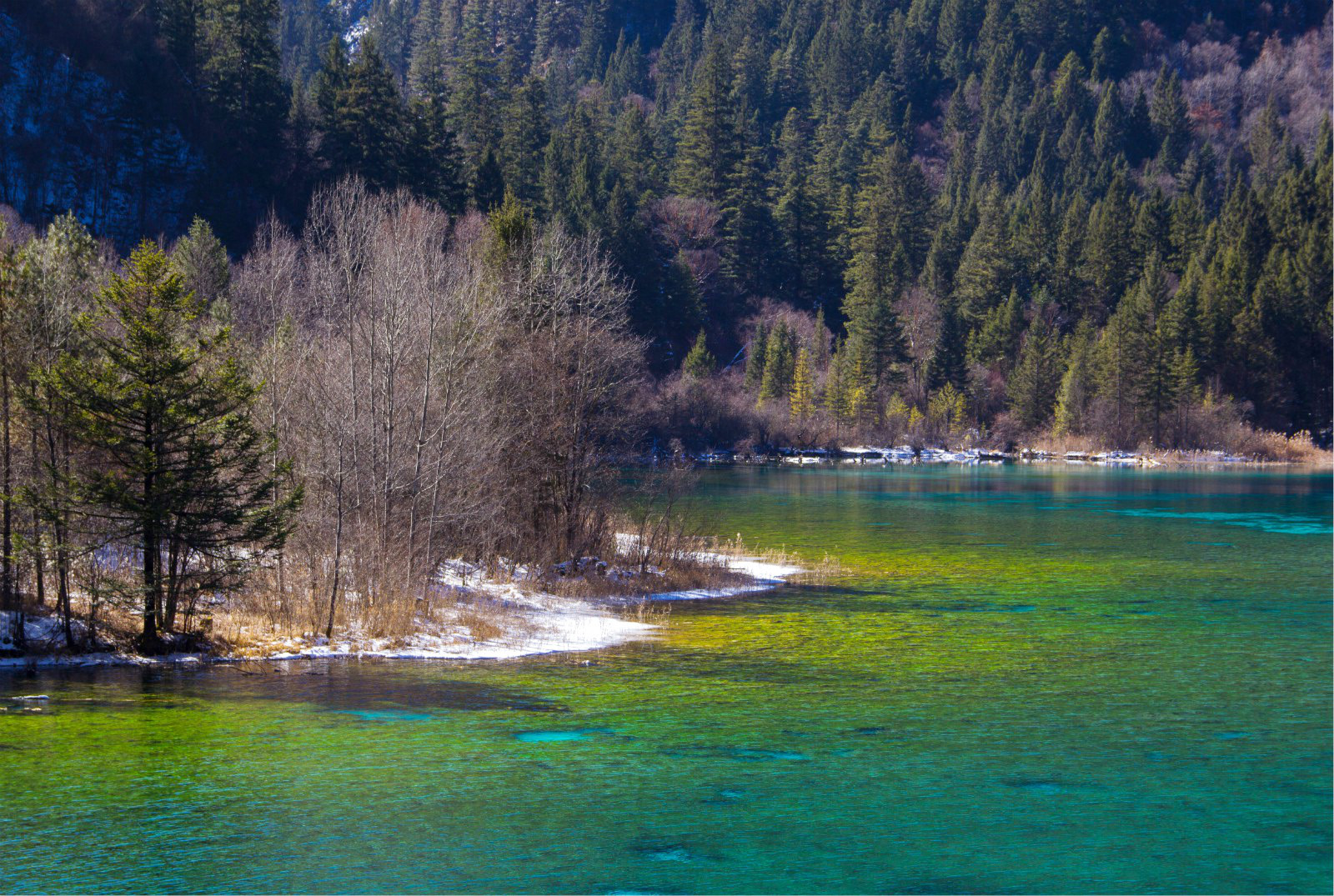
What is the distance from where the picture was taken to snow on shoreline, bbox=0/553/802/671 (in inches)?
850

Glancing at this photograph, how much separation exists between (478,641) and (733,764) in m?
9.15

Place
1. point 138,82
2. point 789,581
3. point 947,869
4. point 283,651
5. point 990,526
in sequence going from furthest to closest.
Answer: point 138,82 → point 990,526 → point 789,581 → point 283,651 → point 947,869

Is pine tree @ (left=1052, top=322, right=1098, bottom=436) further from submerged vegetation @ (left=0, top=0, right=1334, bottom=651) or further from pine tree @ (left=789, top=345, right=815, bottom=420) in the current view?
pine tree @ (left=789, top=345, right=815, bottom=420)

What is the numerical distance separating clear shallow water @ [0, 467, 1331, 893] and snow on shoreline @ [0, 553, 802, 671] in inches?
28.8

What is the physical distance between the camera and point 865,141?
166 meters

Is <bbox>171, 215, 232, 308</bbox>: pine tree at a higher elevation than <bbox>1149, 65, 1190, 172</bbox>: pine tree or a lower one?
lower

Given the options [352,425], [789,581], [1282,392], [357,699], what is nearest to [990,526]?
[789,581]

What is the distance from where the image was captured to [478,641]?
24375 millimetres

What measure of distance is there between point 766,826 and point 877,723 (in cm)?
492

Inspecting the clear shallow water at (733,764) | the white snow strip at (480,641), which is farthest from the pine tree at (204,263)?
the clear shallow water at (733,764)

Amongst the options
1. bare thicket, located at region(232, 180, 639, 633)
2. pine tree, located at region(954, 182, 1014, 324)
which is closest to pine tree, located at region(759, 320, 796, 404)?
pine tree, located at region(954, 182, 1014, 324)

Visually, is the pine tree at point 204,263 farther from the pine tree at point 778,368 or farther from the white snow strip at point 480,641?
the pine tree at point 778,368

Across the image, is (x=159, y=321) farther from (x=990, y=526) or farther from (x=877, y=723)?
(x=990, y=526)

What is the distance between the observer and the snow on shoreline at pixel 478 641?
70.8 ft
